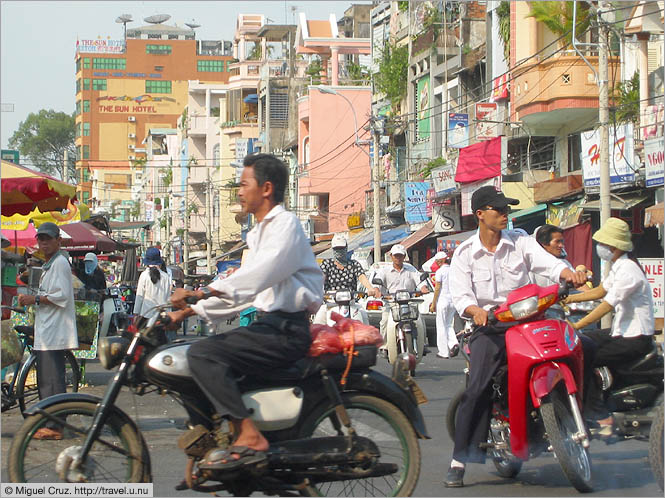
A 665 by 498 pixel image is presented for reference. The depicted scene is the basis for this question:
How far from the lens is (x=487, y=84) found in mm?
34625

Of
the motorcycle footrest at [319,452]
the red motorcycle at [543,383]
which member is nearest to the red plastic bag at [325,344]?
the motorcycle footrest at [319,452]

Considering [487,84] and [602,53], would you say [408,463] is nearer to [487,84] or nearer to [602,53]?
[602,53]

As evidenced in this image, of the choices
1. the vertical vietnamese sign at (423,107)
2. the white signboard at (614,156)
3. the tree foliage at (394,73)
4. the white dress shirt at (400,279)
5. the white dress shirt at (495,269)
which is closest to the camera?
the white dress shirt at (495,269)

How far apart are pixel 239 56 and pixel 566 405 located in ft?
277

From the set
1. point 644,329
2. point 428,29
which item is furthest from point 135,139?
point 644,329

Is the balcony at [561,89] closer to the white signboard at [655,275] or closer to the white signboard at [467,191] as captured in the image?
the white signboard at [467,191]

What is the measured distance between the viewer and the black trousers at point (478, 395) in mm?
6602

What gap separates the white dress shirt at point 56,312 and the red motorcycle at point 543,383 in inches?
163

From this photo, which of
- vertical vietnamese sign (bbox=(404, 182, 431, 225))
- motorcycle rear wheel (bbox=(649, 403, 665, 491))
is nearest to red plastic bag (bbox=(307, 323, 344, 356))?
motorcycle rear wheel (bbox=(649, 403, 665, 491))

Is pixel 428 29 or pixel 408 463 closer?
pixel 408 463

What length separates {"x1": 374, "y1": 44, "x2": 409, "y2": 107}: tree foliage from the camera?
4476cm

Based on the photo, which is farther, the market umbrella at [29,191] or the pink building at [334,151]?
the pink building at [334,151]

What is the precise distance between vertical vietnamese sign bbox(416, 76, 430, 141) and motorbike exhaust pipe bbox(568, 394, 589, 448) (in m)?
34.7

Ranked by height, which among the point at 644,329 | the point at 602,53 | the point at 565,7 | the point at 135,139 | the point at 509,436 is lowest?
the point at 509,436
